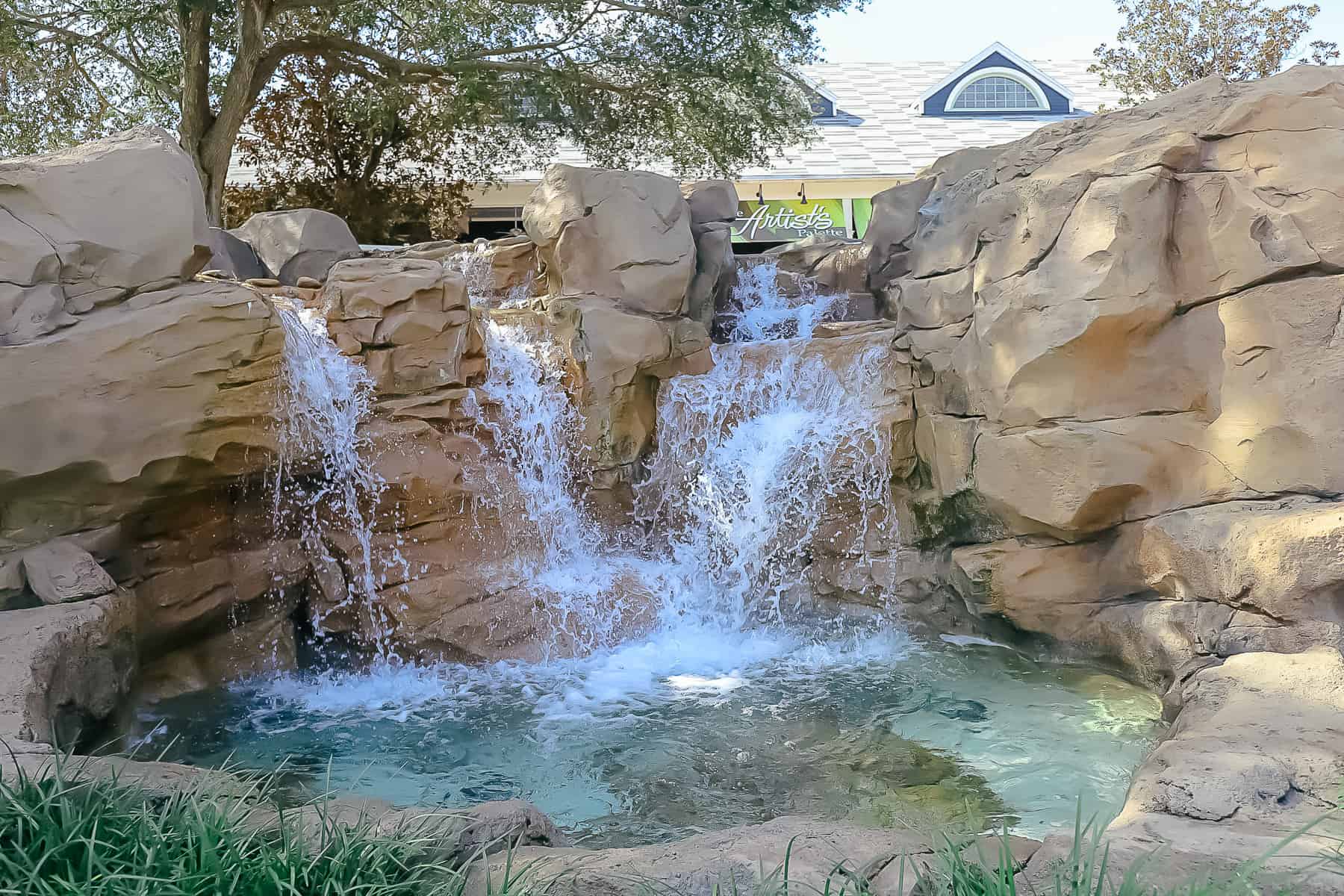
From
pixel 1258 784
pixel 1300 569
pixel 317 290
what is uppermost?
pixel 317 290

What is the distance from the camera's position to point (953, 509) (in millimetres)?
7277

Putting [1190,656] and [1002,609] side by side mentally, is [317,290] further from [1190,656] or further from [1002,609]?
[1190,656]

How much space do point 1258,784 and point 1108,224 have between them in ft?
11.6

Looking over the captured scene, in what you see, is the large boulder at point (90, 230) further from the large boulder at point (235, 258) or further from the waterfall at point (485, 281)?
the waterfall at point (485, 281)

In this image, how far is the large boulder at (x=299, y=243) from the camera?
11.1 metres

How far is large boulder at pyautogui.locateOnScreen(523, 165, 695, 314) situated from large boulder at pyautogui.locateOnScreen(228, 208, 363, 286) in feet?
10.2

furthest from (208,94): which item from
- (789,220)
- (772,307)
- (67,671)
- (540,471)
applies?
(67,671)

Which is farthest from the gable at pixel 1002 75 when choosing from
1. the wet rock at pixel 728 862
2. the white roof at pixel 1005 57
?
the wet rock at pixel 728 862

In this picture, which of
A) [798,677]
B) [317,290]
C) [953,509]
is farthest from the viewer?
[317,290]

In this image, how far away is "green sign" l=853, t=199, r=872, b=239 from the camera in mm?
17969

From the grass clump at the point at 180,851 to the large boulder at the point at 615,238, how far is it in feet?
18.9

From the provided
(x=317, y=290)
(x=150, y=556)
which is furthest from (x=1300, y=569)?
(x=317, y=290)

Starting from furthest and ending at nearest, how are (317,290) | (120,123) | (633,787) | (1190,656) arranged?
(120,123) < (317,290) < (1190,656) < (633,787)

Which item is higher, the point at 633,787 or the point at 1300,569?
the point at 1300,569
